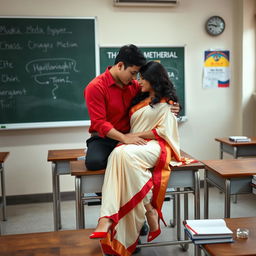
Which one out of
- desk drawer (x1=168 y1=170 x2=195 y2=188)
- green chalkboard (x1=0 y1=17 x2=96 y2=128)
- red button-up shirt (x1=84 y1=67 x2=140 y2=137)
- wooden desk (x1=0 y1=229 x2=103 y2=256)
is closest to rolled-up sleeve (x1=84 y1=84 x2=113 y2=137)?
red button-up shirt (x1=84 y1=67 x2=140 y2=137)

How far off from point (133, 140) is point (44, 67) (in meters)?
2.02

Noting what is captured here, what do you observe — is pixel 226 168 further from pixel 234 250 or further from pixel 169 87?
pixel 234 250

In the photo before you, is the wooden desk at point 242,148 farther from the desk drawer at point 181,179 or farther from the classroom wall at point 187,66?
the desk drawer at point 181,179

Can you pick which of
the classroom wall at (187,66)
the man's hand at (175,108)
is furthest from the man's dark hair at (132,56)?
the classroom wall at (187,66)

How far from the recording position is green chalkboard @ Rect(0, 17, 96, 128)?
407cm

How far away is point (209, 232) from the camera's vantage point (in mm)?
1572

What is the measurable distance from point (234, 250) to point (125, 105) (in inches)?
58.6

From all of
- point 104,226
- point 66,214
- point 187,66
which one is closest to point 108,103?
point 104,226

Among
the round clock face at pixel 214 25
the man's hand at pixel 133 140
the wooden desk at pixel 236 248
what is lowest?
the wooden desk at pixel 236 248

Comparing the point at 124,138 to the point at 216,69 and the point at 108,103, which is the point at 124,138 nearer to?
the point at 108,103

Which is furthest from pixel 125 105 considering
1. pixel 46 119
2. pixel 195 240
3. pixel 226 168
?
pixel 46 119

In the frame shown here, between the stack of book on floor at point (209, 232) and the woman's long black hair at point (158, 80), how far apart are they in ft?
3.70

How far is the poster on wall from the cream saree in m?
2.10

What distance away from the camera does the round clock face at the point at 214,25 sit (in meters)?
4.41
